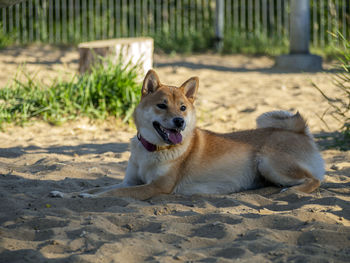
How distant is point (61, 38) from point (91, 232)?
40.5 ft

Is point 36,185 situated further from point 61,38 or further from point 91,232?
point 61,38

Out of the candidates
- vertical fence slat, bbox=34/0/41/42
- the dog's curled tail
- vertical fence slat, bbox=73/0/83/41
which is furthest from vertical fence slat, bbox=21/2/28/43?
the dog's curled tail

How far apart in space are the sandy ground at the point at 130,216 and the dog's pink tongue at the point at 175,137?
0.49 m

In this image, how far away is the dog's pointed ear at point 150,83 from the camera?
443 cm

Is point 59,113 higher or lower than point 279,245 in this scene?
higher

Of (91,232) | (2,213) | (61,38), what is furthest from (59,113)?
(61,38)

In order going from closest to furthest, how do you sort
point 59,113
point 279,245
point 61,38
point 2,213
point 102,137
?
1. point 279,245
2. point 2,213
3. point 102,137
4. point 59,113
5. point 61,38

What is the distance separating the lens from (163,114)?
14.0 ft

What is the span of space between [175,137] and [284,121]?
1.20m

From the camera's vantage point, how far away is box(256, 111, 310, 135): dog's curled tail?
4793mm

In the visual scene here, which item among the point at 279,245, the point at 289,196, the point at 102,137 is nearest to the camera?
the point at 279,245

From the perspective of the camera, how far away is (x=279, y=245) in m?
3.02

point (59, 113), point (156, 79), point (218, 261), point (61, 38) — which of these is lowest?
point (218, 261)

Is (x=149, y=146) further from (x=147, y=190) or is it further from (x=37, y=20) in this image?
(x=37, y=20)
